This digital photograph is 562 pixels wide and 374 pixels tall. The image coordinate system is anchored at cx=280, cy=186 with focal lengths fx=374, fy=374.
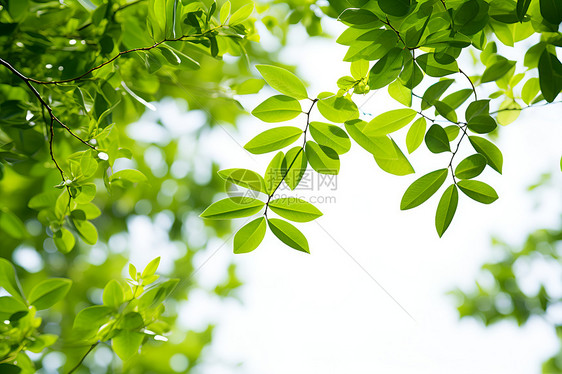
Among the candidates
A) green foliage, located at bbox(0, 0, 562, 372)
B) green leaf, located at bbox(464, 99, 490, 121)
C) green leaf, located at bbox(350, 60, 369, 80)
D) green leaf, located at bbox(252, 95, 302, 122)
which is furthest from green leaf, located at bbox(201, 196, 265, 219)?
green leaf, located at bbox(464, 99, 490, 121)

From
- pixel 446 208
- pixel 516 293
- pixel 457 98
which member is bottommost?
pixel 516 293

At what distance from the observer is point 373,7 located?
1.65ft

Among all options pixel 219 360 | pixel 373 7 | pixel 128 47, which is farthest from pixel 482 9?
pixel 219 360

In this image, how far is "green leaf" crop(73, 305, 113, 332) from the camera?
618 mm

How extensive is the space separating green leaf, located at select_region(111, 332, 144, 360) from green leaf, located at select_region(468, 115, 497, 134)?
2.03 feet

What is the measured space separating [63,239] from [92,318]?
168 millimetres

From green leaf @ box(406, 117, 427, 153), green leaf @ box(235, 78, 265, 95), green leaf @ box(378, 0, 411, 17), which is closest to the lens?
green leaf @ box(378, 0, 411, 17)

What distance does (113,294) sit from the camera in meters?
0.63

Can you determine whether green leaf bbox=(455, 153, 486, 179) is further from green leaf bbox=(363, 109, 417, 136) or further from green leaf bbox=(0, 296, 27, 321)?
green leaf bbox=(0, 296, 27, 321)

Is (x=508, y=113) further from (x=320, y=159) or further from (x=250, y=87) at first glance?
(x=250, y=87)

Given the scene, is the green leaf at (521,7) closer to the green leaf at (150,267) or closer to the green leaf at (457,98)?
the green leaf at (457,98)

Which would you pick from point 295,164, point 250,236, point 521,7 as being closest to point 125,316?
point 250,236

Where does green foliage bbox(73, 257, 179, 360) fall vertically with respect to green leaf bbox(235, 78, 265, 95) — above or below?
below

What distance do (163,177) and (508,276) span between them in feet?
5.14
